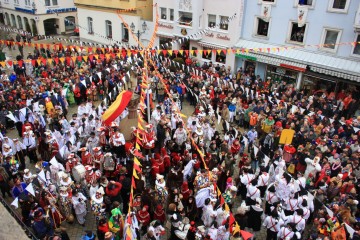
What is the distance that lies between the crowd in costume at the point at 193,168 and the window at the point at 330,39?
3.17 meters

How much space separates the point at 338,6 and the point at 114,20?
20.2 metres

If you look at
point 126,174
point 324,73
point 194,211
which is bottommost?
point 194,211

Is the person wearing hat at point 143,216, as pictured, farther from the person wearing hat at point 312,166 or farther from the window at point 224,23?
the window at point 224,23

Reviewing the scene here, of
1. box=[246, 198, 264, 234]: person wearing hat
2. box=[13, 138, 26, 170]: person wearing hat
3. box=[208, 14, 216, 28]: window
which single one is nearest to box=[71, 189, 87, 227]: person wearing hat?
box=[13, 138, 26, 170]: person wearing hat

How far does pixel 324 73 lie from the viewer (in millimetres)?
19281

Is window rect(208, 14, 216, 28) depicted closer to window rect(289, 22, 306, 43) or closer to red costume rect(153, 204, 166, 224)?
window rect(289, 22, 306, 43)

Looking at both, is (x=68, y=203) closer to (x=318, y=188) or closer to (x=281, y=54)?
(x=318, y=188)

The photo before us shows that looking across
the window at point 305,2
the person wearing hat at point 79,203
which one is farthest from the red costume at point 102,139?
the window at point 305,2

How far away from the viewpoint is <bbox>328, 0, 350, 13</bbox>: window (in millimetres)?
18203

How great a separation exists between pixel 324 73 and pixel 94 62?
16395 mm

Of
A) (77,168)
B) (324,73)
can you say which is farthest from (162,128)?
(324,73)

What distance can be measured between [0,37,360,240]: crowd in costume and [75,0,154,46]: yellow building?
12131mm

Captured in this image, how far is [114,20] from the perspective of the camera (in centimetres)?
3070

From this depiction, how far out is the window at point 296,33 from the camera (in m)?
20.6
